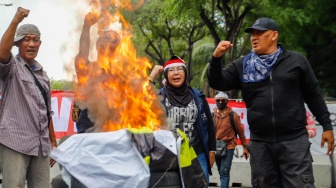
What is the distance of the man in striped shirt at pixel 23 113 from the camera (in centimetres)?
559

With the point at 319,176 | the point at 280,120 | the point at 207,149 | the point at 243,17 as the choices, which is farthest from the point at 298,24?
the point at 280,120

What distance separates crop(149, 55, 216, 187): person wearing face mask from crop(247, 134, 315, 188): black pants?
51.2 inches

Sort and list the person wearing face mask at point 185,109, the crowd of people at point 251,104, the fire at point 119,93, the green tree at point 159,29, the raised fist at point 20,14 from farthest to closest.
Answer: the green tree at point 159,29, the person wearing face mask at point 185,109, the fire at point 119,93, the crowd of people at point 251,104, the raised fist at point 20,14

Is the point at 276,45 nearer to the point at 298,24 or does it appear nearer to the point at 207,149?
the point at 207,149

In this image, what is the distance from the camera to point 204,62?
116 feet

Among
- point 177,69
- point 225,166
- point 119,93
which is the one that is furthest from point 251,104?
point 225,166

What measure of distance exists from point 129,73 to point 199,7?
1489cm

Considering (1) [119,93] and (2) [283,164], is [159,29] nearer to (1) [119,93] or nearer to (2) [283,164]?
(1) [119,93]

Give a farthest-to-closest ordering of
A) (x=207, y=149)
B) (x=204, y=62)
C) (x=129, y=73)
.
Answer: (x=204, y=62) < (x=207, y=149) < (x=129, y=73)

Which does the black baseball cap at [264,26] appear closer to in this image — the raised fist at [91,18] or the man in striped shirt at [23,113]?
the raised fist at [91,18]

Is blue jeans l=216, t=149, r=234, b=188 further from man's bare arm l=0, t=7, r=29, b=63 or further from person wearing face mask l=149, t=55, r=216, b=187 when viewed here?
man's bare arm l=0, t=7, r=29, b=63

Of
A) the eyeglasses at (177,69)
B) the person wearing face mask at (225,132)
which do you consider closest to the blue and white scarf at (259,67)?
the eyeglasses at (177,69)

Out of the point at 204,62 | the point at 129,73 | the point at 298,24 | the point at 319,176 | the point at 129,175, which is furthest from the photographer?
the point at 204,62

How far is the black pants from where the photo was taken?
5.67 meters
